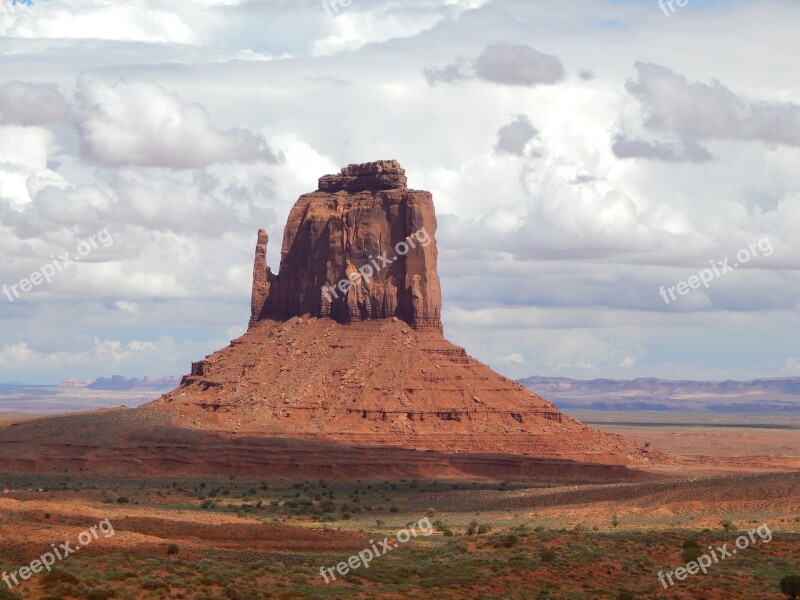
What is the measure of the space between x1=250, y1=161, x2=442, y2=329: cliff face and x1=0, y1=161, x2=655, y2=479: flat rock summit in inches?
6.0

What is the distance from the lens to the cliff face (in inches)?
5389

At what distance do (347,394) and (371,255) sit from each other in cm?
1607

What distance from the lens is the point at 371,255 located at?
138125mm

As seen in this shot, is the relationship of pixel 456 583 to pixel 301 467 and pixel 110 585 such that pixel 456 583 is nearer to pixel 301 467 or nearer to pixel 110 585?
pixel 110 585

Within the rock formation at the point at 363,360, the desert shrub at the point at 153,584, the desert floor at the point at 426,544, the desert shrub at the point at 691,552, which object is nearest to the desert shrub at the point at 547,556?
the desert floor at the point at 426,544

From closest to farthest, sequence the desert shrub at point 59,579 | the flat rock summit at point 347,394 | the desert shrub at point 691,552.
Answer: the desert shrub at point 59,579
the desert shrub at point 691,552
the flat rock summit at point 347,394

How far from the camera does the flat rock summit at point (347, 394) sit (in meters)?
121

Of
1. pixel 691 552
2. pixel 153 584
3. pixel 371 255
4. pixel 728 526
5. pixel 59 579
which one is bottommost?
pixel 153 584

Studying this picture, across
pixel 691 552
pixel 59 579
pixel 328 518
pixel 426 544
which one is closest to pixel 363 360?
pixel 328 518

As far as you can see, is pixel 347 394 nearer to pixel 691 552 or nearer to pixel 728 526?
pixel 728 526

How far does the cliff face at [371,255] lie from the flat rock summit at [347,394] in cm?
15

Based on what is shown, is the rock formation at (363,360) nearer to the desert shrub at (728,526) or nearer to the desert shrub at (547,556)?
the desert shrub at (728,526)

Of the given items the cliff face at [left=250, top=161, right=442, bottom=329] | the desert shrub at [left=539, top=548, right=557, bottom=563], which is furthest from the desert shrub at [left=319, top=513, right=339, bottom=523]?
the cliff face at [left=250, top=161, right=442, bottom=329]

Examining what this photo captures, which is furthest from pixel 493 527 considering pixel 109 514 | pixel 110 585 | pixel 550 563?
pixel 110 585
